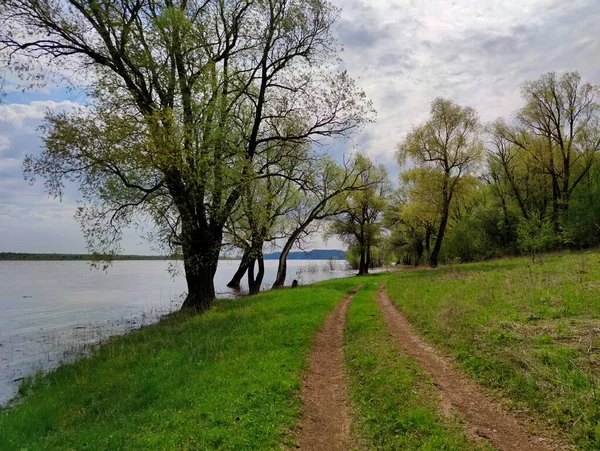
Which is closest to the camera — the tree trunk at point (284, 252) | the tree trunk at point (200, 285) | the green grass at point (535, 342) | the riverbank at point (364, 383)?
the green grass at point (535, 342)

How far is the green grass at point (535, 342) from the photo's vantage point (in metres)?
5.90

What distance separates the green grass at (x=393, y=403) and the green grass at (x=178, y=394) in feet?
4.41

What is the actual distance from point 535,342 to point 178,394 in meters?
7.76

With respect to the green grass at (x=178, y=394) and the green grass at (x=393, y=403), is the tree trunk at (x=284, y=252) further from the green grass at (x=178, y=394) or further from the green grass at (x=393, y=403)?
the green grass at (x=393, y=403)

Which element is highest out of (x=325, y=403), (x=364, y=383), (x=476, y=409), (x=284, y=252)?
(x=284, y=252)

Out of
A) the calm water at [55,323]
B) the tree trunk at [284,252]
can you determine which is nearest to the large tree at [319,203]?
the tree trunk at [284,252]

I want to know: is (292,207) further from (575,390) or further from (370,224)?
(575,390)

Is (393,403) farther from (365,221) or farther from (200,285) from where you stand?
(365,221)

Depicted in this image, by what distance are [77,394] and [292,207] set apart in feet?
80.5

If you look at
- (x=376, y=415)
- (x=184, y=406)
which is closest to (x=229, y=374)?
(x=184, y=406)

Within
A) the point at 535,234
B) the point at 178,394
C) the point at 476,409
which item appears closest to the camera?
the point at 476,409

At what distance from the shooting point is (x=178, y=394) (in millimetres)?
8516

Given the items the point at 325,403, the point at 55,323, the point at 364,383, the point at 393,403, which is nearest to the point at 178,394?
the point at 325,403

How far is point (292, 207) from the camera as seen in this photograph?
1319 inches
